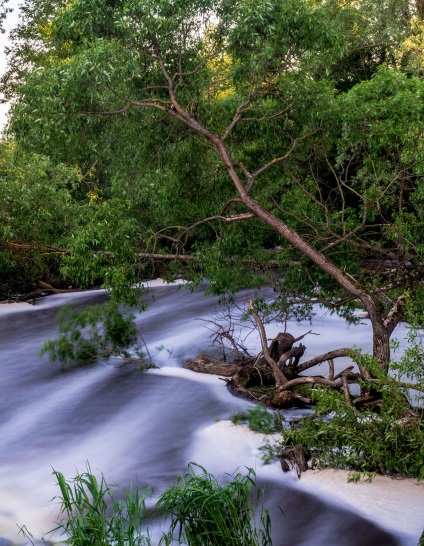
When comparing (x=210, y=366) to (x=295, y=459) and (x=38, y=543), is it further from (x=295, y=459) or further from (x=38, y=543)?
(x=38, y=543)

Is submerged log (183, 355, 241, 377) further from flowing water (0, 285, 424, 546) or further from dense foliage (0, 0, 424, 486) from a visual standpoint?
dense foliage (0, 0, 424, 486)

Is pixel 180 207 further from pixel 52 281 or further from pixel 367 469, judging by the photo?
pixel 52 281

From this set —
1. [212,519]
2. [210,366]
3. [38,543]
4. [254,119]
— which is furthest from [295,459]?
[254,119]

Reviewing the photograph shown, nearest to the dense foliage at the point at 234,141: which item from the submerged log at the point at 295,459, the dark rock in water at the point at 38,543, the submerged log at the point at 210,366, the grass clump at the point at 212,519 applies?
the submerged log at the point at 210,366

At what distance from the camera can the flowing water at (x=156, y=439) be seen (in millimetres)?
8016

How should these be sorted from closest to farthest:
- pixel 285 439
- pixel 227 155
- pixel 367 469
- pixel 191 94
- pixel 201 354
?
1. pixel 367 469
2. pixel 285 439
3. pixel 227 155
4. pixel 191 94
5. pixel 201 354

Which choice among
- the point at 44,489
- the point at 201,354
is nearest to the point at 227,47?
the point at 201,354

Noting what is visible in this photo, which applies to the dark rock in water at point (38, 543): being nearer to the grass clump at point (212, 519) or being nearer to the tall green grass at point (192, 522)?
the tall green grass at point (192, 522)

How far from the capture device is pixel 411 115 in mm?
12266

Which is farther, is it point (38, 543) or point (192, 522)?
point (38, 543)

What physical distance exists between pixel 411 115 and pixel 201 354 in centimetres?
601

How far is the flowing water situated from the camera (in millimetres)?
8016

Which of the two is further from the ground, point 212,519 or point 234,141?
point 234,141

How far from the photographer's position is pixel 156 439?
10891 millimetres
